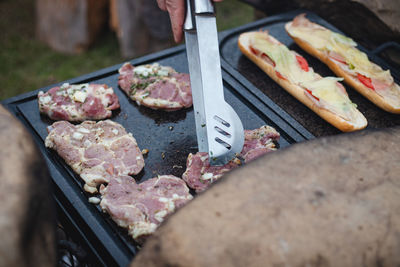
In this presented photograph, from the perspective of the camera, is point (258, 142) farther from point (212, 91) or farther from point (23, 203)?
point (23, 203)

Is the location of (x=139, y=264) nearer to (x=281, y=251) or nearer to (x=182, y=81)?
(x=281, y=251)

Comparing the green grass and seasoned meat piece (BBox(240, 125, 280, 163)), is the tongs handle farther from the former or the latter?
the green grass

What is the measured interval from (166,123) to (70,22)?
383 centimetres

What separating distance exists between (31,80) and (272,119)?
4181mm

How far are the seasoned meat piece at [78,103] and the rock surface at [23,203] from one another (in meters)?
1.18

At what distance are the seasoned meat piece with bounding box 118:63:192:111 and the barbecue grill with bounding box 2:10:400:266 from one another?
7cm

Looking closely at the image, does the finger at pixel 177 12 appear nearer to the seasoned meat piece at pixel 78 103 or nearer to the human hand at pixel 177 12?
the human hand at pixel 177 12

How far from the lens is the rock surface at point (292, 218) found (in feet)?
5.25

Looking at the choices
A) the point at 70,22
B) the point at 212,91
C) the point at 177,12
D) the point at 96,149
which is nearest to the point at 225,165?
the point at 212,91

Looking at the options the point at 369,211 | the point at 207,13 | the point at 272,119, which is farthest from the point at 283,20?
the point at 369,211

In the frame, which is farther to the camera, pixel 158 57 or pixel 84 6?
pixel 84 6

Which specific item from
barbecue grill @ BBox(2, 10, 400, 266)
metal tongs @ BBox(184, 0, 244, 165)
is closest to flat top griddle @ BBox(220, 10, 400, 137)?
barbecue grill @ BBox(2, 10, 400, 266)

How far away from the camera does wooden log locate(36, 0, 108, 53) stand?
5910 millimetres

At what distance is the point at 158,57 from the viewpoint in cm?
354
